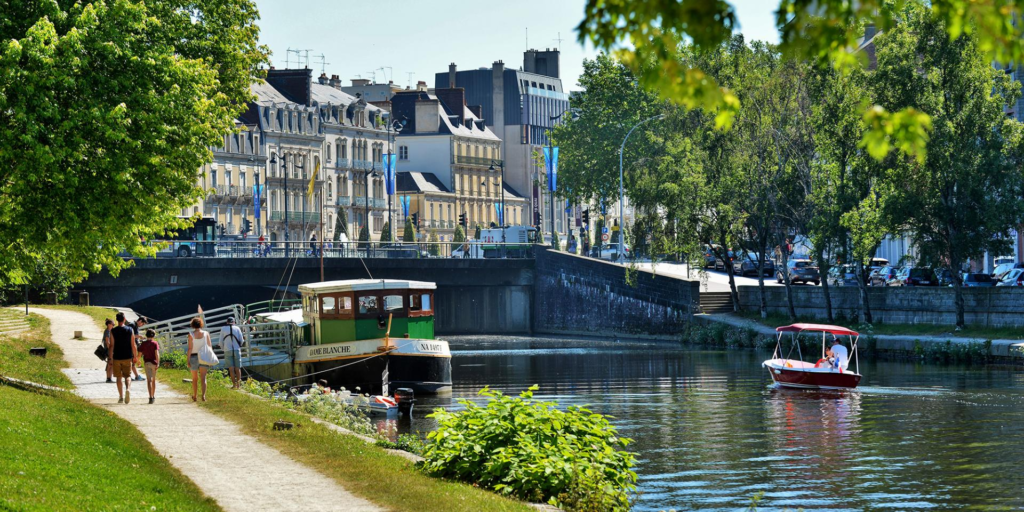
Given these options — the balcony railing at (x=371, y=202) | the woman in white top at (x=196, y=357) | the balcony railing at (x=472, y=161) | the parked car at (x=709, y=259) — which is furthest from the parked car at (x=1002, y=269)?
the balcony railing at (x=472, y=161)

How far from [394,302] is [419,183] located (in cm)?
11428

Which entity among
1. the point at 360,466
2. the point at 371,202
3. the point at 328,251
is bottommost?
the point at 360,466

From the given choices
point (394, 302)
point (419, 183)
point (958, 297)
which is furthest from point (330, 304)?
point (419, 183)

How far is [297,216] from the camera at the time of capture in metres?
132

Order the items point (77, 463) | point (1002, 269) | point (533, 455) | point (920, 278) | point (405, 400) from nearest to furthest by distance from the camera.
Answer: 1. point (533, 455)
2. point (77, 463)
3. point (405, 400)
4. point (920, 278)
5. point (1002, 269)

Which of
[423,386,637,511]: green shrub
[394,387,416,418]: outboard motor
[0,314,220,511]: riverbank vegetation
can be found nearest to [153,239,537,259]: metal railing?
[394,387,416,418]: outboard motor

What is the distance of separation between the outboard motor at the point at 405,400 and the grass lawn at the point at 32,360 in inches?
370

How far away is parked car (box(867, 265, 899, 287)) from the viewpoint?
82000 mm

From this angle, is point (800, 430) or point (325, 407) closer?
point (325, 407)

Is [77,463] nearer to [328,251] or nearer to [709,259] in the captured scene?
[328,251]

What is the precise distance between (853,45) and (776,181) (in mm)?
61134

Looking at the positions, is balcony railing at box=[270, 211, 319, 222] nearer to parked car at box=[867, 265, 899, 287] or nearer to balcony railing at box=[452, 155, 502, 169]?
balcony railing at box=[452, 155, 502, 169]

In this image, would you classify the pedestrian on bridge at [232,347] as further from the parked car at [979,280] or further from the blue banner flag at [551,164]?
the blue banner flag at [551,164]

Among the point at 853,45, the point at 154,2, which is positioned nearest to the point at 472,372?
the point at 154,2
